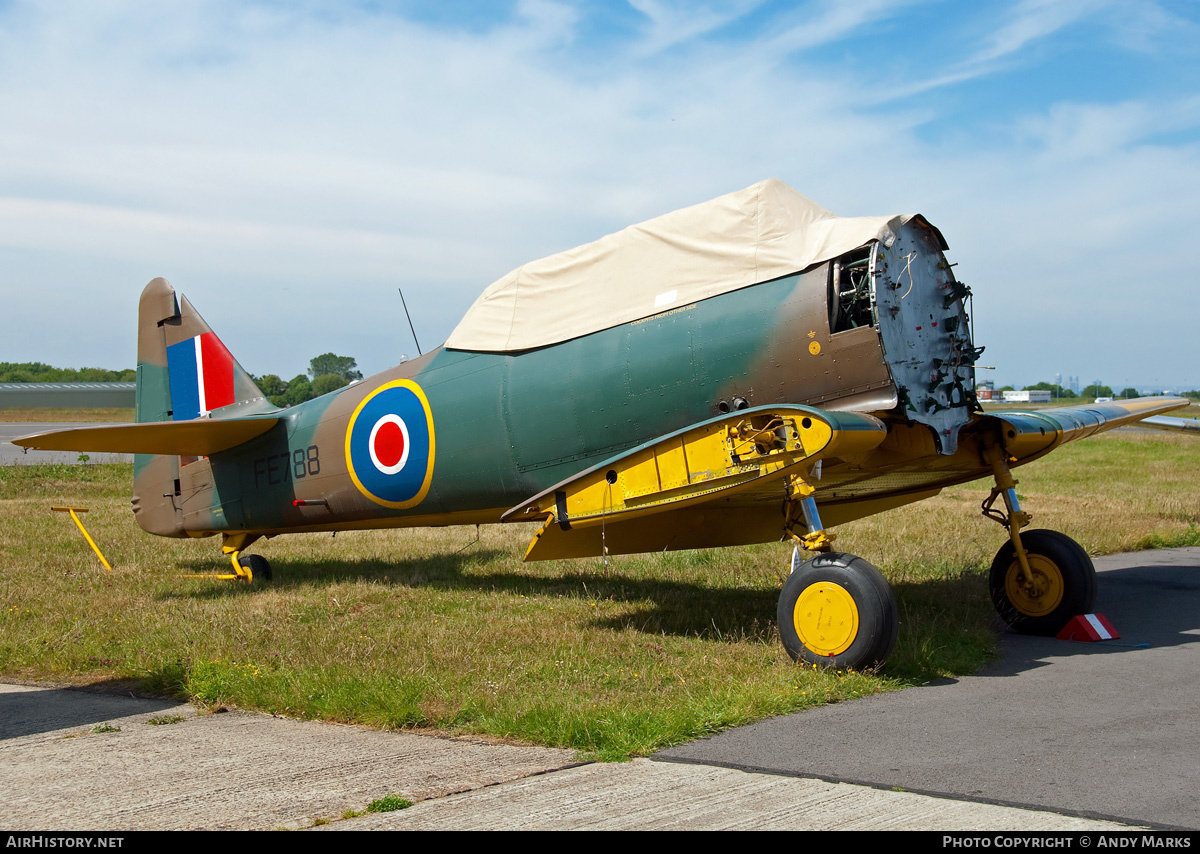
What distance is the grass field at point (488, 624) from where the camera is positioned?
525 centimetres

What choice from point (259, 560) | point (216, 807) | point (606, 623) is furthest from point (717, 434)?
point (259, 560)

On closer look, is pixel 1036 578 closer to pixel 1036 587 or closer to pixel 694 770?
pixel 1036 587

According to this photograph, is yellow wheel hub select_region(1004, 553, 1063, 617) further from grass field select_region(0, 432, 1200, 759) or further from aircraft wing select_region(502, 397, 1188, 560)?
aircraft wing select_region(502, 397, 1188, 560)

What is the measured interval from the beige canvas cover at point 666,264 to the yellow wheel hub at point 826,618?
218cm

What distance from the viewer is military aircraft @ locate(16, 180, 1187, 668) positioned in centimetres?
611

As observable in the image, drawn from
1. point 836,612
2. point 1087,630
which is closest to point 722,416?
point 836,612

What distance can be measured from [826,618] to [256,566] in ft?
24.0

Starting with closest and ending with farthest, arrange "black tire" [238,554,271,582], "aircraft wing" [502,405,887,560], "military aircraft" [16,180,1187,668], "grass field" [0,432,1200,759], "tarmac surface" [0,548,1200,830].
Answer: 1. "tarmac surface" [0,548,1200,830]
2. "grass field" [0,432,1200,759]
3. "aircraft wing" [502,405,887,560]
4. "military aircraft" [16,180,1187,668]
5. "black tire" [238,554,271,582]

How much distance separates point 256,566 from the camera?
10758 millimetres

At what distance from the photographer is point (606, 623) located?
7691 mm

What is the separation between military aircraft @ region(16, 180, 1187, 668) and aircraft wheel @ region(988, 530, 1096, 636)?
0.6 inches

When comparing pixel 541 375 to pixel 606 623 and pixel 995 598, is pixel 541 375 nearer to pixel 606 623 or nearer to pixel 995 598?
pixel 606 623

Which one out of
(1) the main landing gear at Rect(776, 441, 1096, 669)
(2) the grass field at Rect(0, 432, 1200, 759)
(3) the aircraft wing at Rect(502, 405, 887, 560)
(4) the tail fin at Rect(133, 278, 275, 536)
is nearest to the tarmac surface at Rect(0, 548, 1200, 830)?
(2) the grass field at Rect(0, 432, 1200, 759)

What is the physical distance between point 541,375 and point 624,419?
93cm
